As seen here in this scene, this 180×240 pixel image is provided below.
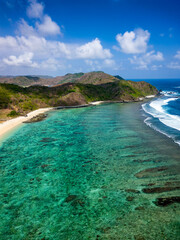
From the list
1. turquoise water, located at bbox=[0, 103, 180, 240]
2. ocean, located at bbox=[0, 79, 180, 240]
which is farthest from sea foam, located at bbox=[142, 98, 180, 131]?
turquoise water, located at bbox=[0, 103, 180, 240]

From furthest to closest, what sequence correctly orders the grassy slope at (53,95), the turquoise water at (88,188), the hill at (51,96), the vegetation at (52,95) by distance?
the grassy slope at (53,95) → the vegetation at (52,95) → the hill at (51,96) → the turquoise water at (88,188)

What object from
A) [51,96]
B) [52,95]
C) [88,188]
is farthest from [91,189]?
[52,95]

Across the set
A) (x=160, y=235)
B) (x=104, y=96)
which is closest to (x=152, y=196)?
(x=160, y=235)

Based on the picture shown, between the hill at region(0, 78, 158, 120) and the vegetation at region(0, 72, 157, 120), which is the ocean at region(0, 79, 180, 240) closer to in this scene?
the hill at region(0, 78, 158, 120)

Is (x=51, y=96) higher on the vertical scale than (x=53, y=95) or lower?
lower

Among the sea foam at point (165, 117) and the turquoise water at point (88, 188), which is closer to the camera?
the turquoise water at point (88, 188)

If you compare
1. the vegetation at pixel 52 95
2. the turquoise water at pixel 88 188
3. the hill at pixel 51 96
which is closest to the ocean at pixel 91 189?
the turquoise water at pixel 88 188

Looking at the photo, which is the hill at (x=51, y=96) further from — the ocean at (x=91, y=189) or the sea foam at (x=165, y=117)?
the sea foam at (x=165, y=117)

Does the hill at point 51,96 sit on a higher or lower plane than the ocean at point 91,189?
higher

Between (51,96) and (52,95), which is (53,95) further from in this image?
(51,96)
